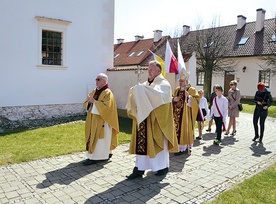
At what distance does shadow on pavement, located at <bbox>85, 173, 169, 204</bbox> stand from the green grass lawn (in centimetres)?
101

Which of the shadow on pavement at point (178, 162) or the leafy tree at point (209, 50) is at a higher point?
the leafy tree at point (209, 50)

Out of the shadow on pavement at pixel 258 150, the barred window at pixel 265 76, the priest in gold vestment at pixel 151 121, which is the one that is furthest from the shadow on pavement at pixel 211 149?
the barred window at pixel 265 76

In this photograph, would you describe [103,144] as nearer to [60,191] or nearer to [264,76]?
[60,191]

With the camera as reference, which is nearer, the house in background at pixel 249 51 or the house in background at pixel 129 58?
the house in background at pixel 129 58

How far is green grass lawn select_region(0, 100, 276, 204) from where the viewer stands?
4.18 meters

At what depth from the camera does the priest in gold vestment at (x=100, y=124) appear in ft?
18.2

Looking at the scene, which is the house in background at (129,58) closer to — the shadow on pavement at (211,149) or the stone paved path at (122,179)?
the shadow on pavement at (211,149)

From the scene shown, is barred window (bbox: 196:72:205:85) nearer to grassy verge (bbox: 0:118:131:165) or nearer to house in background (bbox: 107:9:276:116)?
house in background (bbox: 107:9:276:116)

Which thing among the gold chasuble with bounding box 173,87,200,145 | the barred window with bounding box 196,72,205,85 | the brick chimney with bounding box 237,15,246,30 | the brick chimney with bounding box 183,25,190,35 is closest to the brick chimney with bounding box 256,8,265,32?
the brick chimney with bounding box 237,15,246,30

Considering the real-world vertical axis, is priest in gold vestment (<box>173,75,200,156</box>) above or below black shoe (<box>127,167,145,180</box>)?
above

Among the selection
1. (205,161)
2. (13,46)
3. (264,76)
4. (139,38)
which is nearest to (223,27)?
(264,76)

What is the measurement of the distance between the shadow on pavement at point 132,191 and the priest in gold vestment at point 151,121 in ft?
0.62

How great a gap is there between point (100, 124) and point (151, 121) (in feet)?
4.49

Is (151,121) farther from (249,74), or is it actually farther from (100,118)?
(249,74)
